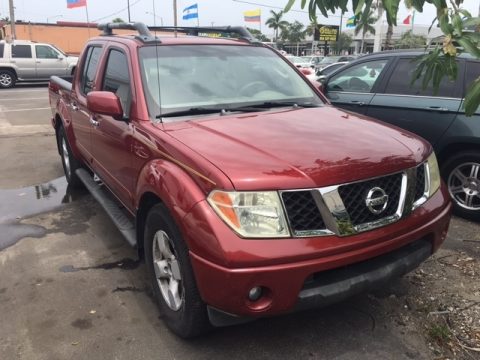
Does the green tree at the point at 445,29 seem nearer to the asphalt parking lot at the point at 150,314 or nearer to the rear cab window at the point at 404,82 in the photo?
the asphalt parking lot at the point at 150,314

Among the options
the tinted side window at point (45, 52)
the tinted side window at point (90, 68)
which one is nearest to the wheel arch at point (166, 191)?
the tinted side window at point (90, 68)

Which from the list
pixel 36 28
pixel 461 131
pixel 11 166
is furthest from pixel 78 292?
pixel 36 28

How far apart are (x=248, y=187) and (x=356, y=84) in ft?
13.0

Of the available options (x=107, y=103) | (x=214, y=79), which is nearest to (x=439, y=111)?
(x=214, y=79)

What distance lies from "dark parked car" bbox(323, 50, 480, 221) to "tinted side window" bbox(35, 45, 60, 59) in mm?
17883

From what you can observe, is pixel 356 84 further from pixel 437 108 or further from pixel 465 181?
pixel 465 181

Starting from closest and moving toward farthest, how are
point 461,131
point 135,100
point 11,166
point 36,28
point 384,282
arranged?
point 384,282 → point 135,100 → point 461,131 → point 11,166 → point 36,28

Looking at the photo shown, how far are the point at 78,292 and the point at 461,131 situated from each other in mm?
3732

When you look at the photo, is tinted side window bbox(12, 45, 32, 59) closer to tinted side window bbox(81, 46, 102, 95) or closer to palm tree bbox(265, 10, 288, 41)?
tinted side window bbox(81, 46, 102, 95)

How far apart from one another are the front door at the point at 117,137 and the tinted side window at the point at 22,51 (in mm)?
17694

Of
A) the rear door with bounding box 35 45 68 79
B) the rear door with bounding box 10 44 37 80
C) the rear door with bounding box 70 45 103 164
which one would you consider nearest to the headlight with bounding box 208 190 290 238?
the rear door with bounding box 70 45 103 164

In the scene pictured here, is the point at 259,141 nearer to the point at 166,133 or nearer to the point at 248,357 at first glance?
the point at 166,133

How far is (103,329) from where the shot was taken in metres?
3.05

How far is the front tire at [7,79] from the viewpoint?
19672 millimetres
